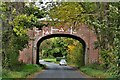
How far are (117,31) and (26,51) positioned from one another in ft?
127

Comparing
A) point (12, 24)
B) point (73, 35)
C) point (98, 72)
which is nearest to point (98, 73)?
point (98, 72)

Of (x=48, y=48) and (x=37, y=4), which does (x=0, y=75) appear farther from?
(x=48, y=48)

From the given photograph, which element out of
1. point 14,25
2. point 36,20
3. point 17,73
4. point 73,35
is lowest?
point 17,73

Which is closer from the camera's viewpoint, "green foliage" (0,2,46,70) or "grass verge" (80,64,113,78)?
"green foliage" (0,2,46,70)

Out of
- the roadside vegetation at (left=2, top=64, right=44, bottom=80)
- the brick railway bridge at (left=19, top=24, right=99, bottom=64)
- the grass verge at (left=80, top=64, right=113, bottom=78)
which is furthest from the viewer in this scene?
the brick railway bridge at (left=19, top=24, right=99, bottom=64)

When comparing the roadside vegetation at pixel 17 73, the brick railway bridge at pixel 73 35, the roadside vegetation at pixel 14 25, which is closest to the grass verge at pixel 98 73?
the roadside vegetation at pixel 17 73

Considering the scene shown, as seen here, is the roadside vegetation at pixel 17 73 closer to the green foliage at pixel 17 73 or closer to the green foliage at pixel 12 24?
the green foliage at pixel 17 73

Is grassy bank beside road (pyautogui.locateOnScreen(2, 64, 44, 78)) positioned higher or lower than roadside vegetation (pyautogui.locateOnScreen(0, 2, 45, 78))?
lower

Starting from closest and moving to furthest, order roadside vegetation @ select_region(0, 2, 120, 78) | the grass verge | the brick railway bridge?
1. roadside vegetation @ select_region(0, 2, 120, 78)
2. the grass verge
3. the brick railway bridge

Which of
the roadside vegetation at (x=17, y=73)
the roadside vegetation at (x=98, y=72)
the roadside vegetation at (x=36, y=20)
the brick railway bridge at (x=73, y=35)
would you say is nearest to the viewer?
the roadside vegetation at (x=17, y=73)

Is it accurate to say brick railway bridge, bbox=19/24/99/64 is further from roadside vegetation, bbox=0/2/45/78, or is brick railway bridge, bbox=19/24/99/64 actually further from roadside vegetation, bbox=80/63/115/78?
roadside vegetation, bbox=0/2/45/78

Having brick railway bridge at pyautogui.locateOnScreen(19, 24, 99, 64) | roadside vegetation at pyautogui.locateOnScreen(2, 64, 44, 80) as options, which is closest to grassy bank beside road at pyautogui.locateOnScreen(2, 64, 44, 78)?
roadside vegetation at pyautogui.locateOnScreen(2, 64, 44, 80)

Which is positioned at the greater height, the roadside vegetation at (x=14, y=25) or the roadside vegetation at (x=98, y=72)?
the roadside vegetation at (x=14, y=25)

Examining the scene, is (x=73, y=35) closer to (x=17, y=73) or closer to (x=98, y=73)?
(x=98, y=73)
